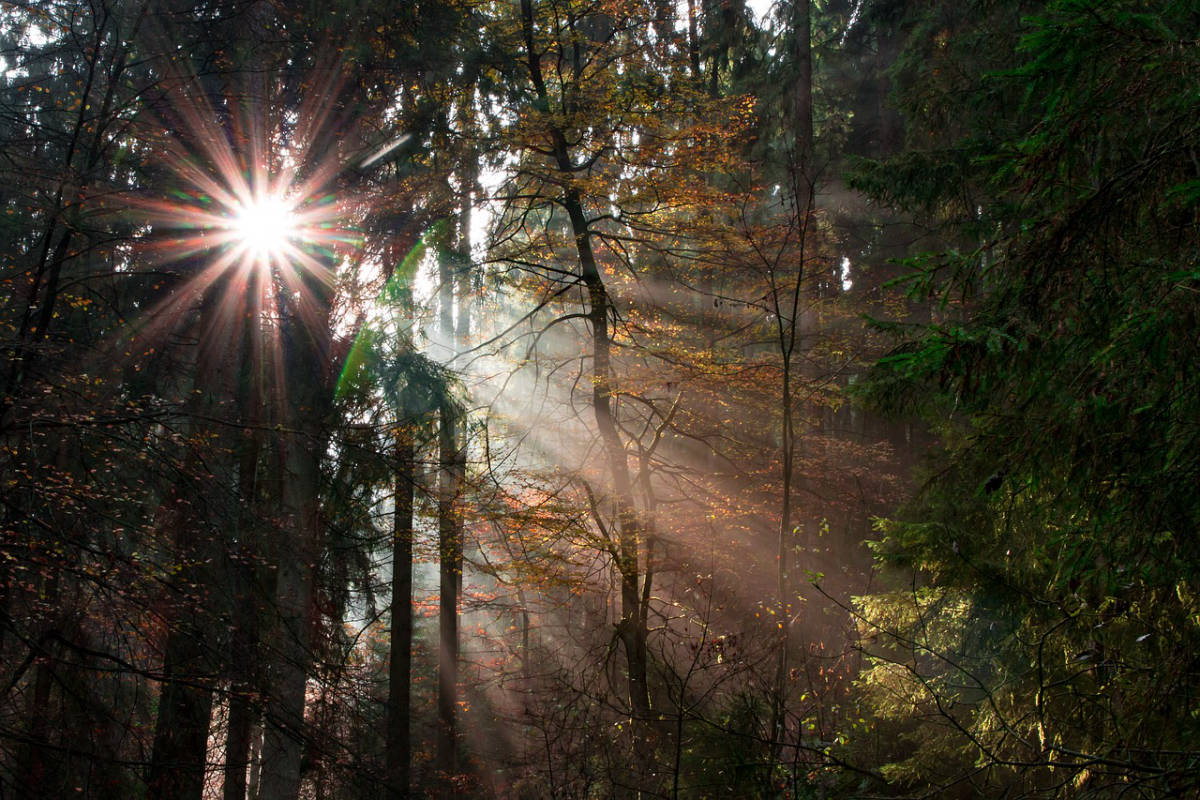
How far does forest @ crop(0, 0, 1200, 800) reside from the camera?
294 cm

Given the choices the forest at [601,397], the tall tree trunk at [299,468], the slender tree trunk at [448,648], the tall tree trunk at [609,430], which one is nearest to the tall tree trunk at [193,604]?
the forest at [601,397]

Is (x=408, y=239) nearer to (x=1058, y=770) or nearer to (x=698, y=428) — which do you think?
(x=698, y=428)

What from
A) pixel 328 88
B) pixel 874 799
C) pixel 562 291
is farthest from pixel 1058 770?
pixel 328 88

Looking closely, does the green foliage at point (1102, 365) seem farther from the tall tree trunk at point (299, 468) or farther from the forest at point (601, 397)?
the tall tree trunk at point (299, 468)

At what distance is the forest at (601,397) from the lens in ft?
9.64

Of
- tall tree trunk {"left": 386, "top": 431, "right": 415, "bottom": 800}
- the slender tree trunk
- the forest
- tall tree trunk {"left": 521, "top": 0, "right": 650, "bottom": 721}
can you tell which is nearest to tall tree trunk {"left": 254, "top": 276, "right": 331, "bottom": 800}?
the forest

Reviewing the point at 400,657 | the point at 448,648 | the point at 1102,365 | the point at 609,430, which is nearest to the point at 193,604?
the point at 1102,365

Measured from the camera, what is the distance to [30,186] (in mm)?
3602

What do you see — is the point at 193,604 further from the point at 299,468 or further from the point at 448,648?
the point at 448,648

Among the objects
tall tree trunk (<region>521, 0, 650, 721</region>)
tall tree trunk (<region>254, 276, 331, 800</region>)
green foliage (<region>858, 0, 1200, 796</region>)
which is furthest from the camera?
tall tree trunk (<region>521, 0, 650, 721</region>)

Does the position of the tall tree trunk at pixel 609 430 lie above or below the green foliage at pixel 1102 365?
above

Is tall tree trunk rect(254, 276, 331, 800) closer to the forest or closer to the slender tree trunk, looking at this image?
the forest

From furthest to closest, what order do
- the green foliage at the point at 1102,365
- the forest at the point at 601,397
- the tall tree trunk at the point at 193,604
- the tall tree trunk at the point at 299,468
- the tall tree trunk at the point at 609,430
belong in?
1. the tall tree trunk at the point at 609,430
2. the tall tree trunk at the point at 299,468
3. the tall tree trunk at the point at 193,604
4. the forest at the point at 601,397
5. the green foliage at the point at 1102,365

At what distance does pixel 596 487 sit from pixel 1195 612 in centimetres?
670
